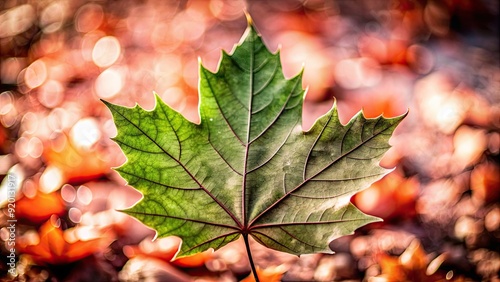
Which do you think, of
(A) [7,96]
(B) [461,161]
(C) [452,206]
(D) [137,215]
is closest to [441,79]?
(B) [461,161]

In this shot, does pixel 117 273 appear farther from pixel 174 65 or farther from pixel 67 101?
pixel 174 65

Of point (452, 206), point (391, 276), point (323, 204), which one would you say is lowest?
point (452, 206)

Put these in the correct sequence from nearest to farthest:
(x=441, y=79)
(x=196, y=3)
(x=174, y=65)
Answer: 1. (x=441, y=79)
2. (x=174, y=65)
3. (x=196, y=3)

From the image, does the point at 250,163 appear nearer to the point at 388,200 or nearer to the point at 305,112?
the point at 388,200

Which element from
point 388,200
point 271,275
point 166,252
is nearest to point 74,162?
point 166,252

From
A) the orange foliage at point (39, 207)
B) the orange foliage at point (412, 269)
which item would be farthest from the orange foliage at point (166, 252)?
the orange foliage at point (412, 269)

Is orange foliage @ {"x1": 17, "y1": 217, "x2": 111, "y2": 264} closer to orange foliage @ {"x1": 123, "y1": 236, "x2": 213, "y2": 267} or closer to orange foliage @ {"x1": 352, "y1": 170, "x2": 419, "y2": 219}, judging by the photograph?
orange foliage @ {"x1": 123, "y1": 236, "x2": 213, "y2": 267}

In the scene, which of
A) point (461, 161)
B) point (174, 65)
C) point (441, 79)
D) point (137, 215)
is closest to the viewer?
point (137, 215)

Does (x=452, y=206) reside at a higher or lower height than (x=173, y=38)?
lower
